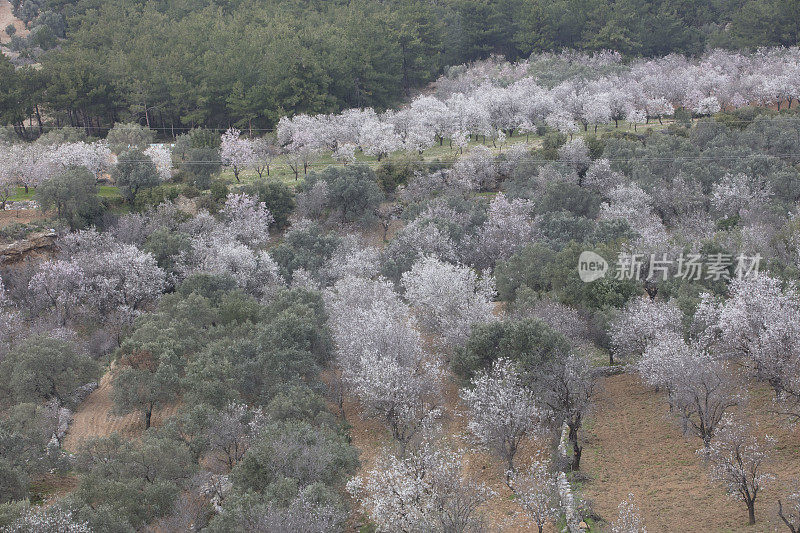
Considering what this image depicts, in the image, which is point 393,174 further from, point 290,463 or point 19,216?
point 290,463

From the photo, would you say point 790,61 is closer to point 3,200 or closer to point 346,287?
point 346,287

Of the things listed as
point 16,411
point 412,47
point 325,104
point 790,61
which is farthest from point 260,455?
point 790,61

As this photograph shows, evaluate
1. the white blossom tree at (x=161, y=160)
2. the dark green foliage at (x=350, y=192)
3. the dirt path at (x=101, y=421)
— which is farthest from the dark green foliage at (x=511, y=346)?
the white blossom tree at (x=161, y=160)

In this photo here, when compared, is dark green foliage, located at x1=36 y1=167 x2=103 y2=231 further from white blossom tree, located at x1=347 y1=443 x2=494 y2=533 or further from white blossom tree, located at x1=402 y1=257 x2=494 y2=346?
white blossom tree, located at x1=347 y1=443 x2=494 y2=533

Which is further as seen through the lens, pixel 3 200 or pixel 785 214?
pixel 3 200

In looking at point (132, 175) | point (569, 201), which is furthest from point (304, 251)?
point (569, 201)

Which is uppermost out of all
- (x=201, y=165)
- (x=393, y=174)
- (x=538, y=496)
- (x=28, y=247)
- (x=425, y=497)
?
(x=538, y=496)

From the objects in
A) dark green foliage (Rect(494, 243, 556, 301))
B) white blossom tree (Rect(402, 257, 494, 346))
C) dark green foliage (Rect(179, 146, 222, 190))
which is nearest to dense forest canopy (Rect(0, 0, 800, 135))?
dark green foliage (Rect(179, 146, 222, 190))
